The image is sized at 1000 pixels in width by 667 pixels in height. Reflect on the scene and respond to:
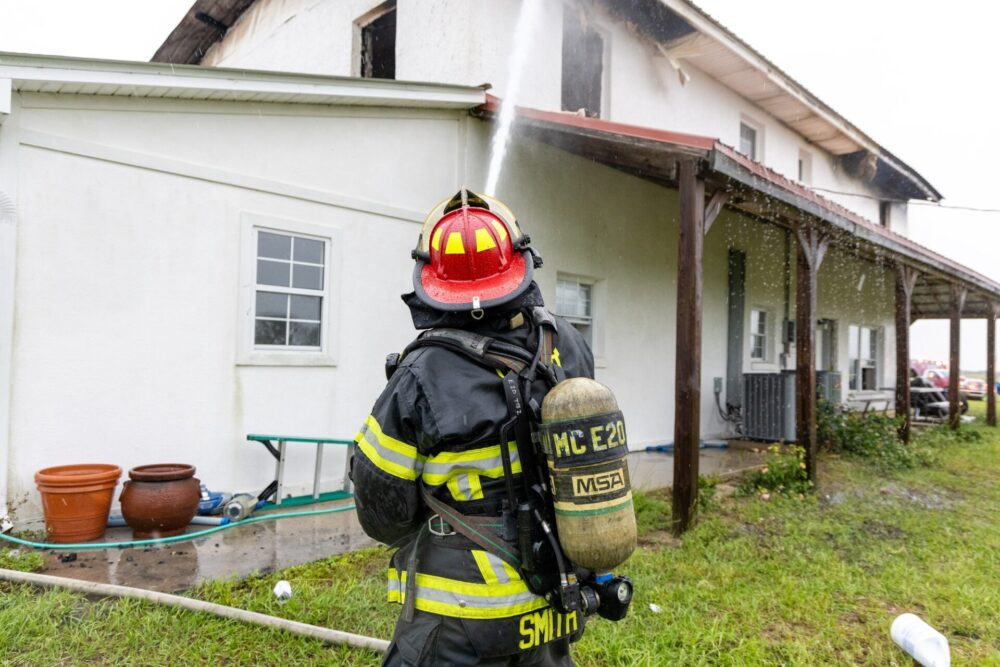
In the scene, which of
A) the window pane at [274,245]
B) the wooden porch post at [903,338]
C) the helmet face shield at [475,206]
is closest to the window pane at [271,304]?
the window pane at [274,245]

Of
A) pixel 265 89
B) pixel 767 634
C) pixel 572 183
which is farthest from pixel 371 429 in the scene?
pixel 572 183

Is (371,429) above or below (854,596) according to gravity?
above

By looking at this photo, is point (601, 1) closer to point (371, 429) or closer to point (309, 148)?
point (309, 148)

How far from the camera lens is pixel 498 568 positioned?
170cm

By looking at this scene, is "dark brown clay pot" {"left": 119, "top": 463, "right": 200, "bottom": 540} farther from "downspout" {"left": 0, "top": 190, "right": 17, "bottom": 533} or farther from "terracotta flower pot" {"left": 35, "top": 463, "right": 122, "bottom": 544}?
"downspout" {"left": 0, "top": 190, "right": 17, "bottom": 533}

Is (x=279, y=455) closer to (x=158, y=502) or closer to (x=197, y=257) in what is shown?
(x=158, y=502)

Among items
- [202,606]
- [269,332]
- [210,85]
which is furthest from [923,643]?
[210,85]

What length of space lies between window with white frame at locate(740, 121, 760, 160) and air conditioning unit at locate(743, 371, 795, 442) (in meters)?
5.21

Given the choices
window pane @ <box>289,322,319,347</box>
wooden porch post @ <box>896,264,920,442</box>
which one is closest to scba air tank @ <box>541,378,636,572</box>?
window pane @ <box>289,322,319,347</box>

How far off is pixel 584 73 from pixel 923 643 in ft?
29.9

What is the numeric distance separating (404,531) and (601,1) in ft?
30.2

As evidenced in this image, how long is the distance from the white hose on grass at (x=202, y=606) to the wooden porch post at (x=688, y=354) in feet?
10.2

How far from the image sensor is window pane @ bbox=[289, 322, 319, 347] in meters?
6.18

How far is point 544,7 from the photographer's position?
27.8 ft
